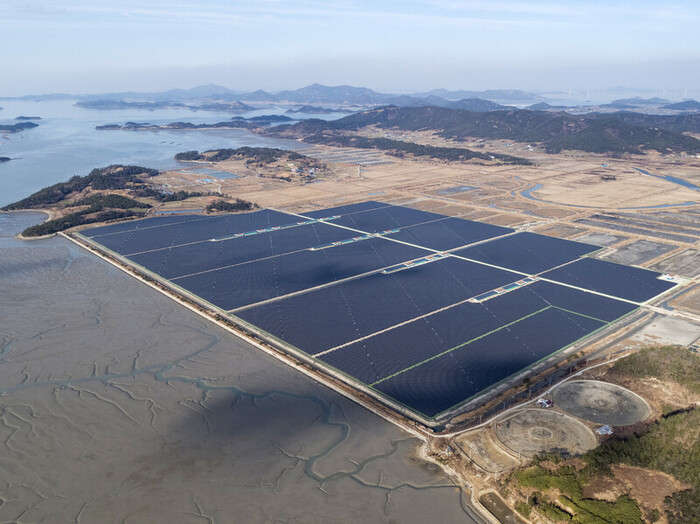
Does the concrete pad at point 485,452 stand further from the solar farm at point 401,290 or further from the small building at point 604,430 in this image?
the small building at point 604,430

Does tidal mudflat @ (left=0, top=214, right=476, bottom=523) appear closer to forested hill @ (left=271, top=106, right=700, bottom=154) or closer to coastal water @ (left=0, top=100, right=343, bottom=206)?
coastal water @ (left=0, top=100, right=343, bottom=206)

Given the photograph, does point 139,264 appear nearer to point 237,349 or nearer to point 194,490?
point 237,349

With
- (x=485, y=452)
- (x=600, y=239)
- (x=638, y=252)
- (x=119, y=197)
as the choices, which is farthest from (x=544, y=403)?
(x=119, y=197)

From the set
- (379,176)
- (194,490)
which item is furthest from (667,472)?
(379,176)

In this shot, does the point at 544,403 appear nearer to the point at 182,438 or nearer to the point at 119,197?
the point at 182,438

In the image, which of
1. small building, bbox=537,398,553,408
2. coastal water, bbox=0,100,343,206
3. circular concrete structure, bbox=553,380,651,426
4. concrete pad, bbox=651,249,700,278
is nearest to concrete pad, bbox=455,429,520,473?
small building, bbox=537,398,553,408

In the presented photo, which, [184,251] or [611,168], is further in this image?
[611,168]
